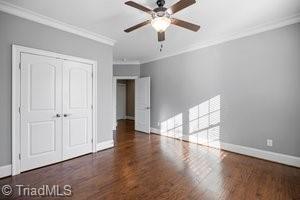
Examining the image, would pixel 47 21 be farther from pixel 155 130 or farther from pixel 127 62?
pixel 155 130

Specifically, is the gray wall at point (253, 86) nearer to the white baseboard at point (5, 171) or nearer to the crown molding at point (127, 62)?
the crown molding at point (127, 62)

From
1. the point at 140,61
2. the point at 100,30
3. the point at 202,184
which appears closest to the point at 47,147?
the point at 100,30

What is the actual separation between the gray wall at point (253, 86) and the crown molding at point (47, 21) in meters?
2.48

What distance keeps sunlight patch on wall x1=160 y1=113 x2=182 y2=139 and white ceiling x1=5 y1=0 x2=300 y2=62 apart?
232 centimetres

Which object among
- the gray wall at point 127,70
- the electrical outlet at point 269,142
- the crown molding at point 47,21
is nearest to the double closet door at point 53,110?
the crown molding at point 47,21

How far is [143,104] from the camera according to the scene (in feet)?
19.7

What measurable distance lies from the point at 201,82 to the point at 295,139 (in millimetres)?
2232

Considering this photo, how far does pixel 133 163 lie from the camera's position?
127 inches

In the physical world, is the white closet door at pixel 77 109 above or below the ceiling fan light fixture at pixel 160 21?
below

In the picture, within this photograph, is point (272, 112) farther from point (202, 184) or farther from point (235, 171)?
point (202, 184)

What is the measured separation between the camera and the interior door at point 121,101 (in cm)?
927

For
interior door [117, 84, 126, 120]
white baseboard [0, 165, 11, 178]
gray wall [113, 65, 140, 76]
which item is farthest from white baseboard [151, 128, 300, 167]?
interior door [117, 84, 126, 120]

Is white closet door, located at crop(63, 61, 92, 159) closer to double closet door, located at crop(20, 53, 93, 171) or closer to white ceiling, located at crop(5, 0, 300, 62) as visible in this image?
double closet door, located at crop(20, 53, 93, 171)

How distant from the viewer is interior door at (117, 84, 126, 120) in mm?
9266
